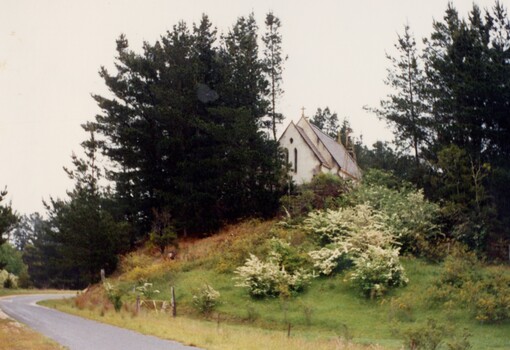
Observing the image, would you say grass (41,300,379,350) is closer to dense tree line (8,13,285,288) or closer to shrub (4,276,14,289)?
dense tree line (8,13,285,288)

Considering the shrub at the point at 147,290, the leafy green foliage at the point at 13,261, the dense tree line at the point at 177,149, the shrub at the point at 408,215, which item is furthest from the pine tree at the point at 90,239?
the leafy green foliage at the point at 13,261

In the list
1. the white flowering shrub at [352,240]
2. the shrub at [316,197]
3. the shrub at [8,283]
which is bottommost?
the shrub at [8,283]

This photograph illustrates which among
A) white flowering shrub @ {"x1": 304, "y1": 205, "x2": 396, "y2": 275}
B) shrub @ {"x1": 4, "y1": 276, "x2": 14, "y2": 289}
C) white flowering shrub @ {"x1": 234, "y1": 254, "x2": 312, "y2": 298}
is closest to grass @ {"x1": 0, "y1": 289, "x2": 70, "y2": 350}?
white flowering shrub @ {"x1": 234, "y1": 254, "x2": 312, "y2": 298}

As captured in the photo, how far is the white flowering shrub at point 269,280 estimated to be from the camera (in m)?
25.5

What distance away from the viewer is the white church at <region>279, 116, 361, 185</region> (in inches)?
1823

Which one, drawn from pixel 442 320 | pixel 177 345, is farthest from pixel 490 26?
pixel 177 345

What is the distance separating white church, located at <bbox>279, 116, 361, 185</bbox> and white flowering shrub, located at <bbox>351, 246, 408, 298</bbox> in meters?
19.8

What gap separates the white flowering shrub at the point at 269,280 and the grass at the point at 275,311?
19.1 inches

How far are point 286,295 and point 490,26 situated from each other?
22614mm

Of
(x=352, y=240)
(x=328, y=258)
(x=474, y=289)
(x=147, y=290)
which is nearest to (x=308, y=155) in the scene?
(x=352, y=240)

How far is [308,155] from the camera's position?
46.9 m

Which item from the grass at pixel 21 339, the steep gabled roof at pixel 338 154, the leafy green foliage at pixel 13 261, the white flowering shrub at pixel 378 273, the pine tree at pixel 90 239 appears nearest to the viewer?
the grass at pixel 21 339

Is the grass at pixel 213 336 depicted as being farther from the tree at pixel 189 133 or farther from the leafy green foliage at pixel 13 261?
the leafy green foliage at pixel 13 261

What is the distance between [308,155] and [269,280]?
74.1 ft
